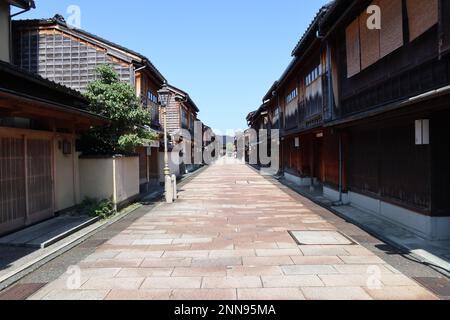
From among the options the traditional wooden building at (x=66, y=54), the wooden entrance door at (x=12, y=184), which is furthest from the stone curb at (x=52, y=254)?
the traditional wooden building at (x=66, y=54)

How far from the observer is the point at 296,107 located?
24.2 meters

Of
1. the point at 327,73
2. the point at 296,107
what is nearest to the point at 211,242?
the point at 327,73

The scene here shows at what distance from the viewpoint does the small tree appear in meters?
14.6

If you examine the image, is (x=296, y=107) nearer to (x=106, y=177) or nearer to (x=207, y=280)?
(x=106, y=177)

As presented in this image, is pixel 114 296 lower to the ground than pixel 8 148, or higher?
lower

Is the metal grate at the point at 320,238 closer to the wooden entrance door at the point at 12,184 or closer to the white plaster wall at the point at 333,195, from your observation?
the white plaster wall at the point at 333,195

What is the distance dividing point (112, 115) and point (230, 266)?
9.18 m

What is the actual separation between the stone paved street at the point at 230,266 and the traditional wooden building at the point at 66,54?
35.8 feet

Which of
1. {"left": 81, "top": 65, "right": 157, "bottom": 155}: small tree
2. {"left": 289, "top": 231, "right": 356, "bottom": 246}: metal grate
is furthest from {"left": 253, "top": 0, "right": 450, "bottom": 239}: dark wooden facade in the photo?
{"left": 81, "top": 65, "right": 157, "bottom": 155}: small tree

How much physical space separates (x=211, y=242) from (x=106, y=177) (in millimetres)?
6257

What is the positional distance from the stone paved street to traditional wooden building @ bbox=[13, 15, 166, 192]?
430 inches

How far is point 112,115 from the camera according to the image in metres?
14.6

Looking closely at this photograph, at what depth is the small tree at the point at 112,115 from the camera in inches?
573

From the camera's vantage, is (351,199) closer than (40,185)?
No
